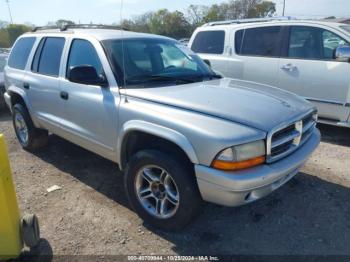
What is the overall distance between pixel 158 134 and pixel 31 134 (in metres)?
3.09

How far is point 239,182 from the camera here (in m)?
2.54

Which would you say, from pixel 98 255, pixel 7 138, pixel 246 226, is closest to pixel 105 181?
pixel 98 255

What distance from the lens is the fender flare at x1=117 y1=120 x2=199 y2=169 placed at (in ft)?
8.79

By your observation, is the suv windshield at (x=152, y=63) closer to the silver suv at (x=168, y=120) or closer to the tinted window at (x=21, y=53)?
the silver suv at (x=168, y=120)

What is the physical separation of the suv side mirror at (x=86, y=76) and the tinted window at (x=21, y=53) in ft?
6.69

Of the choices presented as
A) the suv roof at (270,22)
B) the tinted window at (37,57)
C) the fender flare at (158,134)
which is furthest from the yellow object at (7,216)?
the suv roof at (270,22)

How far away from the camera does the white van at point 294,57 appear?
5297 mm

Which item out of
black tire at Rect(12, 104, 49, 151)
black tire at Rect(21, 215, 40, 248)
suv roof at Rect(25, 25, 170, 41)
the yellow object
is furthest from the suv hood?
black tire at Rect(12, 104, 49, 151)

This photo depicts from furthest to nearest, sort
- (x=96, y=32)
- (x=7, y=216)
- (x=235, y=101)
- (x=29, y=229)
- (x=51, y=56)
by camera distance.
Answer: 1. (x=51, y=56)
2. (x=96, y=32)
3. (x=235, y=101)
4. (x=29, y=229)
5. (x=7, y=216)

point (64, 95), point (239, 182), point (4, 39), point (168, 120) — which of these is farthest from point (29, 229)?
point (4, 39)

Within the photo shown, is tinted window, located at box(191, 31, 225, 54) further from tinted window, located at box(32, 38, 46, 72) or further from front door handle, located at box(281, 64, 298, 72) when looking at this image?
tinted window, located at box(32, 38, 46, 72)

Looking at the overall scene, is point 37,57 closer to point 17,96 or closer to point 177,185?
point 17,96

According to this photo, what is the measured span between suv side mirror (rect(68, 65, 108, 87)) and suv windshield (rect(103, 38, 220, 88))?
0.63 feet

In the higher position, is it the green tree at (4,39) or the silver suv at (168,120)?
the silver suv at (168,120)
